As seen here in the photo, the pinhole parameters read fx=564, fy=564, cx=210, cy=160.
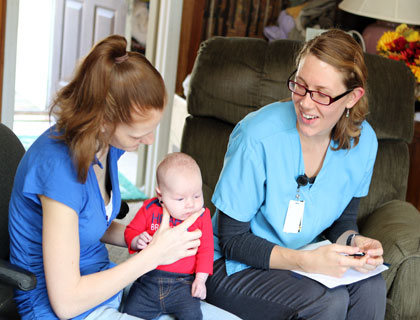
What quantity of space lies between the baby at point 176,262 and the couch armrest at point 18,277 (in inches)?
11.3

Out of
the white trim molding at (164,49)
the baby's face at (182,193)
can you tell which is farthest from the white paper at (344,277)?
the white trim molding at (164,49)

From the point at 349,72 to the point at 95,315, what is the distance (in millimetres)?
875

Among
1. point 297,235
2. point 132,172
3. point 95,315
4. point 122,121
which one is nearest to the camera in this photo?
point 122,121

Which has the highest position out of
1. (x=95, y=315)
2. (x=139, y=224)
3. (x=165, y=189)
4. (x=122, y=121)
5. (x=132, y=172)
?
(x=122, y=121)

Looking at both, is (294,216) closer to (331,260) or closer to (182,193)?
(331,260)

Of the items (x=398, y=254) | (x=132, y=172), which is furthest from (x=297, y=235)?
(x=132, y=172)

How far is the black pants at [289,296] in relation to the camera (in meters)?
1.45

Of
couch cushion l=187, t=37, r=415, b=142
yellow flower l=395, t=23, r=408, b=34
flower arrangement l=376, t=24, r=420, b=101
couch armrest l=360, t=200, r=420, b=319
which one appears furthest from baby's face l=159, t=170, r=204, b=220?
yellow flower l=395, t=23, r=408, b=34

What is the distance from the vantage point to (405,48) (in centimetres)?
269

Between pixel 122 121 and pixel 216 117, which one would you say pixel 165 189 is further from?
pixel 216 117

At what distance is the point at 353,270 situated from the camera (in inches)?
61.0

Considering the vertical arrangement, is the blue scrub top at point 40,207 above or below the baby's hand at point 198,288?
above

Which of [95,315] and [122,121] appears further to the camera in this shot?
[95,315]

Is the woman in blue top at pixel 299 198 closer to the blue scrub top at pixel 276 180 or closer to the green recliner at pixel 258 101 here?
the blue scrub top at pixel 276 180
